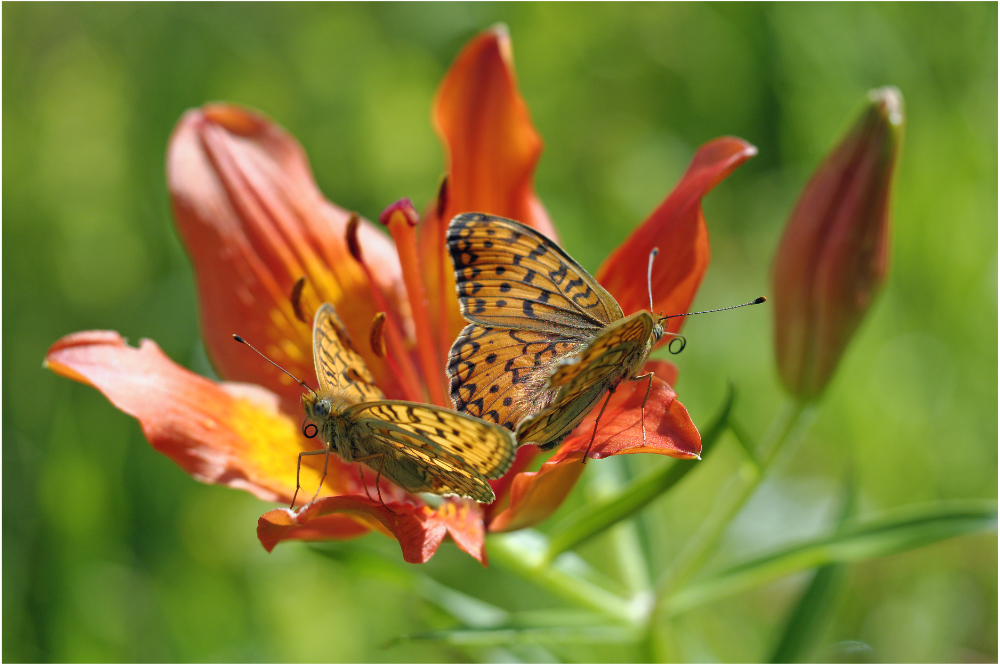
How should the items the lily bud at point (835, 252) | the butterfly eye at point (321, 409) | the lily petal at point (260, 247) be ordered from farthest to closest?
the lily petal at point (260, 247)
the lily bud at point (835, 252)
the butterfly eye at point (321, 409)

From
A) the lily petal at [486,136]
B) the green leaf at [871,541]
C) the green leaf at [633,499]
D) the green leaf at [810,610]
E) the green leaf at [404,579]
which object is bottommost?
the green leaf at [810,610]

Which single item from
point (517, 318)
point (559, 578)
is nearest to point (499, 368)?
point (517, 318)

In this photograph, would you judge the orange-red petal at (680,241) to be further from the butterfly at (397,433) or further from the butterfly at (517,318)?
the butterfly at (397,433)

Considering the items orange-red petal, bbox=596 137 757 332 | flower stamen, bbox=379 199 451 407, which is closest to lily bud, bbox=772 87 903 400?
orange-red petal, bbox=596 137 757 332

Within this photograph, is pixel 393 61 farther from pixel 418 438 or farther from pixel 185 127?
pixel 418 438

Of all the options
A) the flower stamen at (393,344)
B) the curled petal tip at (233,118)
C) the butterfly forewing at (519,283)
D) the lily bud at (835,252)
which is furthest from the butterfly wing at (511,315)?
the curled petal tip at (233,118)

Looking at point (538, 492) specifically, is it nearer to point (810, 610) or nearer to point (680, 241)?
point (680, 241)

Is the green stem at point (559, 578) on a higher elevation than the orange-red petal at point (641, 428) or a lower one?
lower

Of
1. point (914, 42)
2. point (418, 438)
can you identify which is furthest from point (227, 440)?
point (914, 42)

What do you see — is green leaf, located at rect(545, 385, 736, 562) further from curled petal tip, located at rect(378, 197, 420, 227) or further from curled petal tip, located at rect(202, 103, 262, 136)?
curled petal tip, located at rect(202, 103, 262, 136)
